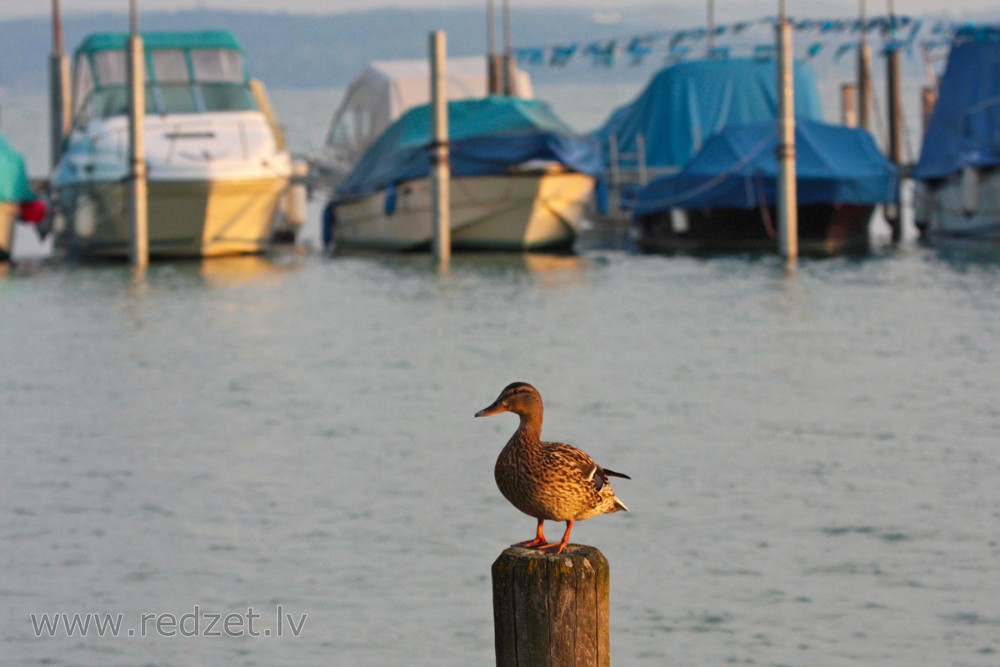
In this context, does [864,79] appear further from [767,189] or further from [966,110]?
[767,189]

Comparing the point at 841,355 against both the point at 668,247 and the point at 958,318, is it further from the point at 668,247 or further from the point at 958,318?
the point at 668,247

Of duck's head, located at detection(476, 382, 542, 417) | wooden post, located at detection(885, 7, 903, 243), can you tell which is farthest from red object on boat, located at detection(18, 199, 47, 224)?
duck's head, located at detection(476, 382, 542, 417)

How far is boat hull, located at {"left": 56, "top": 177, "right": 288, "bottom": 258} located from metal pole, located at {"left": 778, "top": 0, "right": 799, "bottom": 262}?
930 centimetres

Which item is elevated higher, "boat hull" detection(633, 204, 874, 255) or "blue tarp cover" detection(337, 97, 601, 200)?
"blue tarp cover" detection(337, 97, 601, 200)

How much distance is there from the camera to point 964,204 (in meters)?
38.2

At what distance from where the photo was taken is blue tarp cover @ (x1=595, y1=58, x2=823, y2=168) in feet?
141

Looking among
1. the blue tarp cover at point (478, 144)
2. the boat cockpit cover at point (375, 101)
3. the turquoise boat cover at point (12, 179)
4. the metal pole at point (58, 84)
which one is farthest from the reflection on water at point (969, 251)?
the metal pole at point (58, 84)

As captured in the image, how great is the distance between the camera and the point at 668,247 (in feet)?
133

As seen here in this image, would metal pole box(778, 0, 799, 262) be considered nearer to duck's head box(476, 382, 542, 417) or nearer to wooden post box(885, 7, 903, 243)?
wooden post box(885, 7, 903, 243)

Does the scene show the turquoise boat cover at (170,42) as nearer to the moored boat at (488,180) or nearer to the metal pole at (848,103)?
the moored boat at (488,180)

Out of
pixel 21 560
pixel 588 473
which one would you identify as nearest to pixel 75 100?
pixel 21 560

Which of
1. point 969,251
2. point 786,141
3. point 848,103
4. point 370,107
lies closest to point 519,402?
point 786,141

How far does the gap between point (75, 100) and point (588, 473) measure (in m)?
31.6

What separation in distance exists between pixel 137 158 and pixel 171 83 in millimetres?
3811
